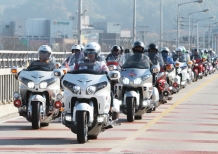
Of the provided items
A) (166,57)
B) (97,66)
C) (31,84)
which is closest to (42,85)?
(31,84)

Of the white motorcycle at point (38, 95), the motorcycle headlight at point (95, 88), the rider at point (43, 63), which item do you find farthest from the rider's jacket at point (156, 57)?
the motorcycle headlight at point (95, 88)

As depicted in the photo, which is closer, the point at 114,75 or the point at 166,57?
the point at 114,75

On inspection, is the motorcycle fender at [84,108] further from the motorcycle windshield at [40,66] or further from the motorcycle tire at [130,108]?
the motorcycle tire at [130,108]

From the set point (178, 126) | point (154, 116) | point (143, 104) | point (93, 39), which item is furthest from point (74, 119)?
point (93, 39)

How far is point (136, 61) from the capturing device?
22.5 m

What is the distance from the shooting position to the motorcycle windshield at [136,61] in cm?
2228

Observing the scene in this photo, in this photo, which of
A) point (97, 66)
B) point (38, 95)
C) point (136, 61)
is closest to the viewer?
point (97, 66)

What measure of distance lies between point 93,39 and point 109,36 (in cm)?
965

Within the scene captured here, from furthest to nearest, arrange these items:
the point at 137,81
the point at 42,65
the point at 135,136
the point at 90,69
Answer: the point at 137,81, the point at 42,65, the point at 135,136, the point at 90,69

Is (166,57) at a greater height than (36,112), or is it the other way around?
(166,57)

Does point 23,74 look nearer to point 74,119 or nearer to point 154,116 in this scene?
point 74,119

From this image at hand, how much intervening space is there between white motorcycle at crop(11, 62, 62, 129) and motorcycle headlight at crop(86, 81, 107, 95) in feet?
8.71

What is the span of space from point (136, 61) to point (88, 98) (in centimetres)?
641

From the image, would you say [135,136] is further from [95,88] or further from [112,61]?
[112,61]
